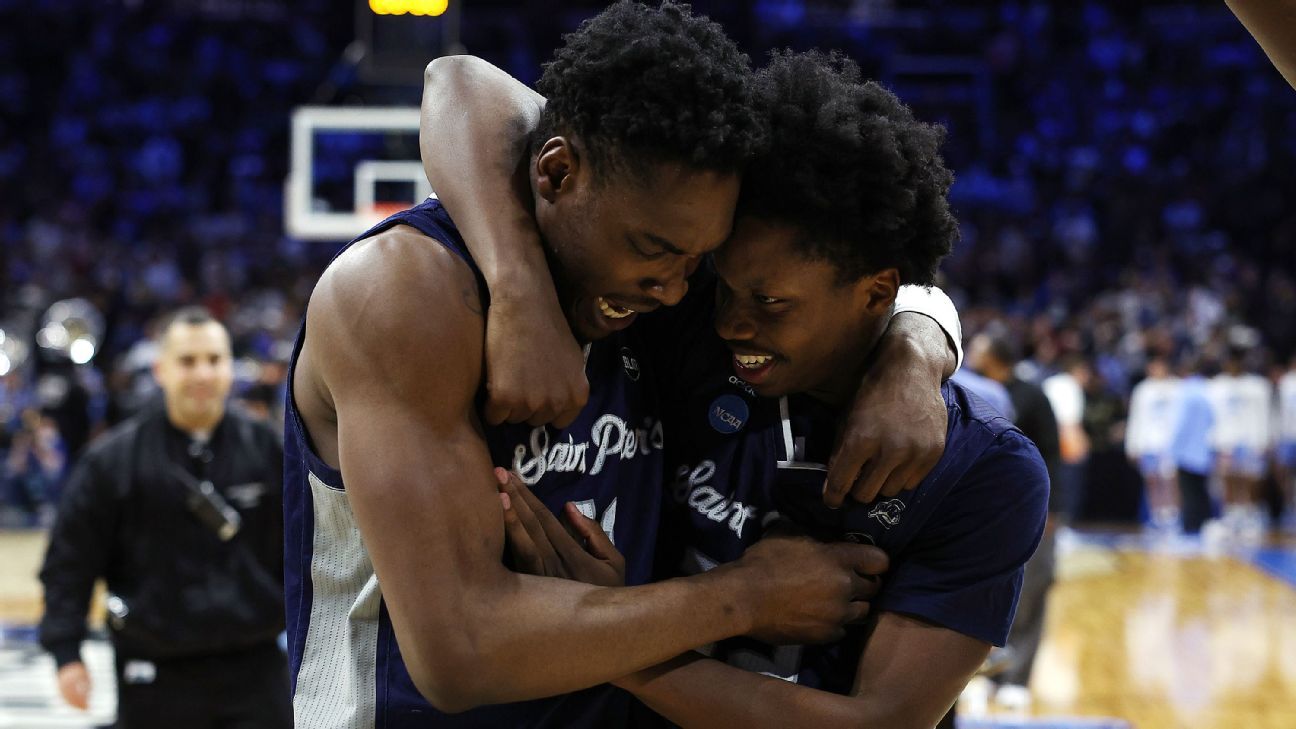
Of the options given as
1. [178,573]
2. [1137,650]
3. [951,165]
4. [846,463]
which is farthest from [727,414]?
[951,165]

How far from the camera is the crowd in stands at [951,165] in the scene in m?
16.2

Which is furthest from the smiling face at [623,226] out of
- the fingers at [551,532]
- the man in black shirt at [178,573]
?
the man in black shirt at [178,573]

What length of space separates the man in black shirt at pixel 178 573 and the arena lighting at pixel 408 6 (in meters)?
2.62

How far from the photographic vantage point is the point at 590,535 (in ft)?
6.77

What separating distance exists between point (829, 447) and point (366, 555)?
835mm

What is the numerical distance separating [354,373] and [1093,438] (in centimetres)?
1397

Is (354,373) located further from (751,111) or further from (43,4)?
(43,4)

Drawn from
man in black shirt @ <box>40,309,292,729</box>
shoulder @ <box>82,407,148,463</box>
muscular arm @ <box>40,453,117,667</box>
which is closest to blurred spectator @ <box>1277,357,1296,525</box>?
man in black shirt @ <box>40,309,292,729</box>

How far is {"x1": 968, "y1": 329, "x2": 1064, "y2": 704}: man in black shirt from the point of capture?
7336 mm

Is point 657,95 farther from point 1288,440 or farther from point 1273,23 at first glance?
point 1288,440

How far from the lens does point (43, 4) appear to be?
873 inches

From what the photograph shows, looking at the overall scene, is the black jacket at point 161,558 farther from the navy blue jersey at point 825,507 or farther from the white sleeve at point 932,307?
the white sleeve at point 932,307

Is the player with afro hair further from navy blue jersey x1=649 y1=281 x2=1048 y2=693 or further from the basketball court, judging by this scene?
the basketball court

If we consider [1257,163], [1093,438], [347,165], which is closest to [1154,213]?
[1257,163]
